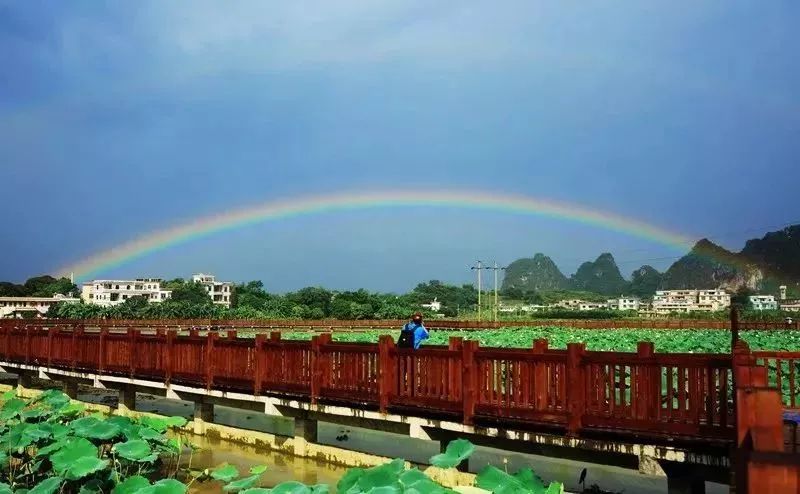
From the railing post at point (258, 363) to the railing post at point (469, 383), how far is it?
14.1 ft

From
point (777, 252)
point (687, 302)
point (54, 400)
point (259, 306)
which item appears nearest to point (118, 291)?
point (259, 306)

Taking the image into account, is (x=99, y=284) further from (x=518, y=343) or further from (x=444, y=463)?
(x=444, y=463)

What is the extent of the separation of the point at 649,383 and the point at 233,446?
25.5 feet

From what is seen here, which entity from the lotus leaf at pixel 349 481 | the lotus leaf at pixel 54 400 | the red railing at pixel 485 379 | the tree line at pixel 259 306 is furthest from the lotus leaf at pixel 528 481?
the tree line at pixel 259 306

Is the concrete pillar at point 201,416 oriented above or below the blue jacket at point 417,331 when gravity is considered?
below

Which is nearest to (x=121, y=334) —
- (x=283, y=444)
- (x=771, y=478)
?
(x=283, y=444)

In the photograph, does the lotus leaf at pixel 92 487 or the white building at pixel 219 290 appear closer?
the lotus leaf at pixel 92 487

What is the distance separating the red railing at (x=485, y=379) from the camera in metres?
7.29

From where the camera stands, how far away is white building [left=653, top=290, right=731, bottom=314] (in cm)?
10494

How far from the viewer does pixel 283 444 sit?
12.2 meters

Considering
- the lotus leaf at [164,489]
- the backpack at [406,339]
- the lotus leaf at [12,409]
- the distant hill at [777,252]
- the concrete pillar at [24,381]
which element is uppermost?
the distant hill at [777,252]

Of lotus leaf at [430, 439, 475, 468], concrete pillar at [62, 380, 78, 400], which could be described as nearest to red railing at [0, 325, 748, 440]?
lotus leaf at [430, 439, 475, 468]

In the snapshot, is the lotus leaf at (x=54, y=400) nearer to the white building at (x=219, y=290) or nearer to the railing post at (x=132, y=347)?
the railing post at (x=132, y=347)

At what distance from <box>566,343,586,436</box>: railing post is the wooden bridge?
0.03ft
